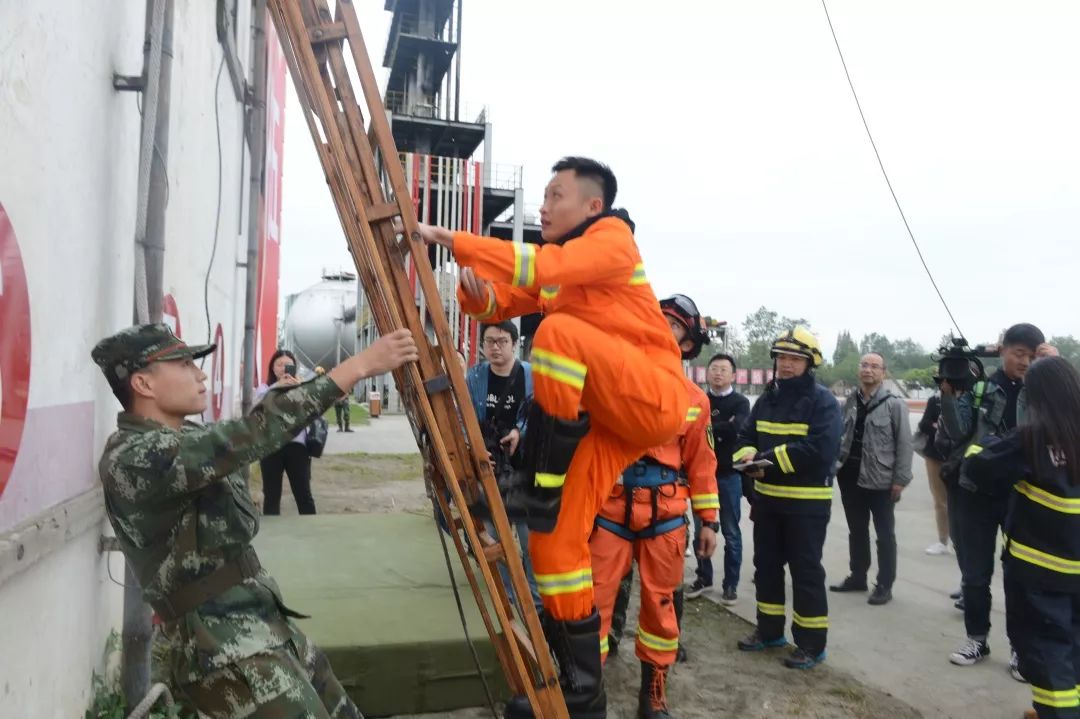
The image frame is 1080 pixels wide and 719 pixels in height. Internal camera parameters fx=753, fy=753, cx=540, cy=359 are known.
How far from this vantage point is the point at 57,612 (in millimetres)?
2467

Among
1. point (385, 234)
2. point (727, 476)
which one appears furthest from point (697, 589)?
point (385, 234)

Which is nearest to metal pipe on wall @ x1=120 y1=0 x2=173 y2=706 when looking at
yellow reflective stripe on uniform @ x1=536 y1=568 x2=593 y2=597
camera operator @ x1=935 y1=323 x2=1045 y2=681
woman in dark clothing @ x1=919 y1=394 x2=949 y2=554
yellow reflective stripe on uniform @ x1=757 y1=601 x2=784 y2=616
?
yellow reflective stripe on uniform @ x1=536 y1=568 x2=593 y2=597

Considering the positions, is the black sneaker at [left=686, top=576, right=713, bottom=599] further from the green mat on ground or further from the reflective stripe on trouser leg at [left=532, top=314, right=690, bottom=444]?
the reflective stripe on trouser leg at [left=532, top=314, right=690, bottom=444]

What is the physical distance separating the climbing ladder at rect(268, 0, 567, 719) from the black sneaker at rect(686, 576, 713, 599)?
12.6ft

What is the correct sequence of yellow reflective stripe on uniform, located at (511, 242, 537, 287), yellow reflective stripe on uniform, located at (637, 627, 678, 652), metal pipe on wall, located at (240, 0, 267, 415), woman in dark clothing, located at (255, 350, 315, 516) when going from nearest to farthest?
yellow reflective stripe on uniform, located at (511, 242, 537, 287)
yellow reflective stripe on uniform, located at (637, 627, 678, 652)
metal pipe on wall, located at (240, 0, 267, 415)
woman in dark clothing, located at (255, 350, 315, 516)

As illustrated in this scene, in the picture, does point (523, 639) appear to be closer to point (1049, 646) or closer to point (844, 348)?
point (1049, 646)

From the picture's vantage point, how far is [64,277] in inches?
93.7

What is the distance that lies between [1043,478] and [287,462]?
222 inches

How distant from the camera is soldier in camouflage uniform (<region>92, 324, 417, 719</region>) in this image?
6.15ft

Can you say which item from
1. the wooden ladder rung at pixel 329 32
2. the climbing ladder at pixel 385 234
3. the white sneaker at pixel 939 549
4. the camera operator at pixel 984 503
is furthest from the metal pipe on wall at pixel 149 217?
the white sneaker at pixel 939 549

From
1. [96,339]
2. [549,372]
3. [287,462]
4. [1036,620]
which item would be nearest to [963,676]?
[1036,620]

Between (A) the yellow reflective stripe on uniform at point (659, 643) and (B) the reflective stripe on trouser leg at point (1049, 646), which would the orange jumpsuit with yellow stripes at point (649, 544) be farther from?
(B) the reflective stripe on trouser leg at point (1049, 646)

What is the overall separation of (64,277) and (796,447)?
390cm

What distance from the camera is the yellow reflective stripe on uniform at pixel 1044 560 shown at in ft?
11.1
